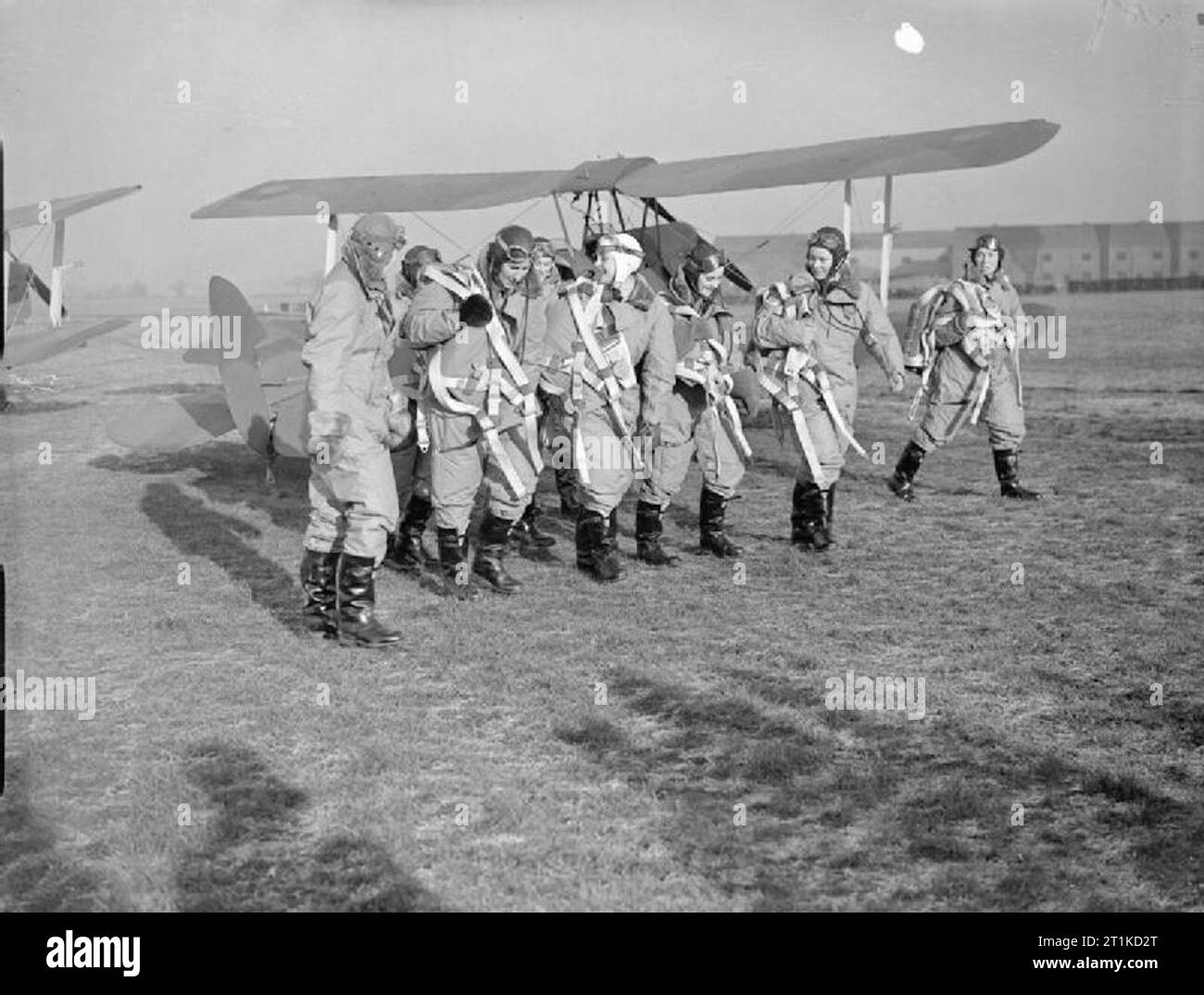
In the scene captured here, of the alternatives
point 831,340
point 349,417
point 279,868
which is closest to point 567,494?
point 831,340

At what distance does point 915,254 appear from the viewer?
9450 centimetres

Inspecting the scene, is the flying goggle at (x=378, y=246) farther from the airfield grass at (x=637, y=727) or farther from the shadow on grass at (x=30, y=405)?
the shadow on grass at (x=30, y=405)

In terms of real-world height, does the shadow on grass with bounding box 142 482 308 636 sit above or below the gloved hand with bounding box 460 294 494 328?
below

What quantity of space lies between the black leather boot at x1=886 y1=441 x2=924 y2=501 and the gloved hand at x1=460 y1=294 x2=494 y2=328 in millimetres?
5024

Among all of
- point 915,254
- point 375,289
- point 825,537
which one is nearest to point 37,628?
point 375,289

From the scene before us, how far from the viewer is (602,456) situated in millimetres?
8469

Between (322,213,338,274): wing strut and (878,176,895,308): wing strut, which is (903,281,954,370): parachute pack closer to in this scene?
(878,176,895,308): wing strut

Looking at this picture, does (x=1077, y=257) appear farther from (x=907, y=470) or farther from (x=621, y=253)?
(x=621, y=253)

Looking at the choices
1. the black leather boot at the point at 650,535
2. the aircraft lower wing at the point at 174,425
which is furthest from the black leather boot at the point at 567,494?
the aircraft lower wing at the point at 174,425

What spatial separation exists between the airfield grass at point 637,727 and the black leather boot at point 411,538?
0.86 ft

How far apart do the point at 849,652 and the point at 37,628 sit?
4.76 meters

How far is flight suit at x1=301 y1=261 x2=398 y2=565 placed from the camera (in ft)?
21.4

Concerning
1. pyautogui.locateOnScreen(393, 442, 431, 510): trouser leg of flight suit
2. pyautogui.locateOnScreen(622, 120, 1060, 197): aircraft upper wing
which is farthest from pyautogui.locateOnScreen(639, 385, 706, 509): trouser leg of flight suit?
pyautogui.locateOnScreen(622, 120, 1060, 197): aircraft upper wing
